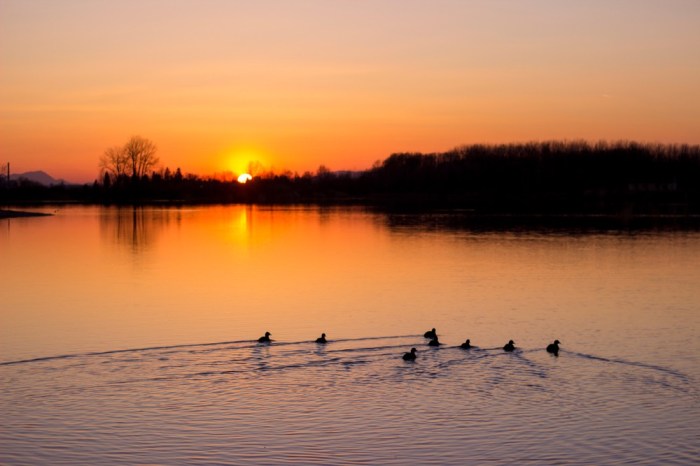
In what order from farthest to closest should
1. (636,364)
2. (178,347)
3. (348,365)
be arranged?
(178,347), (636,364), (348,365)

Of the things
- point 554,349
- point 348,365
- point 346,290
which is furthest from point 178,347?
point 346,290

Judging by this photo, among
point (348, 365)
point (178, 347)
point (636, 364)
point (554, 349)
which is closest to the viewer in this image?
point (348, 365)

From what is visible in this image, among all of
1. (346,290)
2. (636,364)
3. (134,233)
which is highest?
(134,233)

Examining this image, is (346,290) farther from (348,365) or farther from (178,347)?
(348,365)

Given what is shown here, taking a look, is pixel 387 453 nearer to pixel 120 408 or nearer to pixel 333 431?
pixel 333 431

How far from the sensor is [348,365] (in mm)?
16156

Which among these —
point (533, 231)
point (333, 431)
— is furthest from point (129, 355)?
point (533, 231)

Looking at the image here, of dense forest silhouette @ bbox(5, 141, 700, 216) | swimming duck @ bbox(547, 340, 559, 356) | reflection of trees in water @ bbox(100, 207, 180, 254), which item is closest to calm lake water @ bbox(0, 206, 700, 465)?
swimming duck @ bbox(547, 340, 559, 356)

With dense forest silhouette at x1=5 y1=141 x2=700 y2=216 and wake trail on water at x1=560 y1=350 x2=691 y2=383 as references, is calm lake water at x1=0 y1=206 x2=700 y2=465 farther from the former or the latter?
dense forest silhouette at x1=5 y1=141 x2=700 y2=216

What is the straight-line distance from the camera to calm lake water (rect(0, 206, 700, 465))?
11.8 m

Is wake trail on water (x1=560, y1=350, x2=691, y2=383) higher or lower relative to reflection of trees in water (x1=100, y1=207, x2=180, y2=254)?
lower

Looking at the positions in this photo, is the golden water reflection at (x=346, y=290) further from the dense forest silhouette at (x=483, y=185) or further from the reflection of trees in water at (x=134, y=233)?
the dense forest silhouette at (x=483, y=185)

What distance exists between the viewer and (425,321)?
21078mm

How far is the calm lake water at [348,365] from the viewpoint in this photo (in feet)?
38.6
